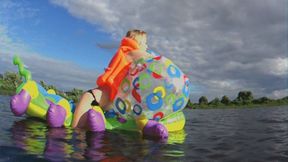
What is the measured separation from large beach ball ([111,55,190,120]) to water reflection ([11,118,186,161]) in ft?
1.81

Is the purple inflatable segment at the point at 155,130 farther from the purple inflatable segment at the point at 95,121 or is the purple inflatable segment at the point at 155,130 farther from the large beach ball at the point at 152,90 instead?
the purple inflatable segment at the point at 95,121

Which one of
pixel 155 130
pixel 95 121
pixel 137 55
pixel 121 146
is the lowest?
pixel 121 146

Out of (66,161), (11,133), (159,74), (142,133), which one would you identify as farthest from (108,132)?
(66,161)

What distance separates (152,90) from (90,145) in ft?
7.21

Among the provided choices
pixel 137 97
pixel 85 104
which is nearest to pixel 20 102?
pixel 85 104

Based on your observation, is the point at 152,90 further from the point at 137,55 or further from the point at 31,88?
the point at 31,88

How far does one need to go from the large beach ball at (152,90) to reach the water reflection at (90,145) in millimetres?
553

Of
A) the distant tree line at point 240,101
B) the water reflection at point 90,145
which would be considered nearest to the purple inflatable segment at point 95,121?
the water reflection at point 90,145

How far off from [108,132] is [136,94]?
3.24ft

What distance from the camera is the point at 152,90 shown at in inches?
286

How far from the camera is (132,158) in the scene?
4.75 meters

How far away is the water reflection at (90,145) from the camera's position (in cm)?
464

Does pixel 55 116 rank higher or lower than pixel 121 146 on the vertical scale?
higher

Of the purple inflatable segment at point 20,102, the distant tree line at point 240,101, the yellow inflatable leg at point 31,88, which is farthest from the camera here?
the distant tree line at point 240,101
